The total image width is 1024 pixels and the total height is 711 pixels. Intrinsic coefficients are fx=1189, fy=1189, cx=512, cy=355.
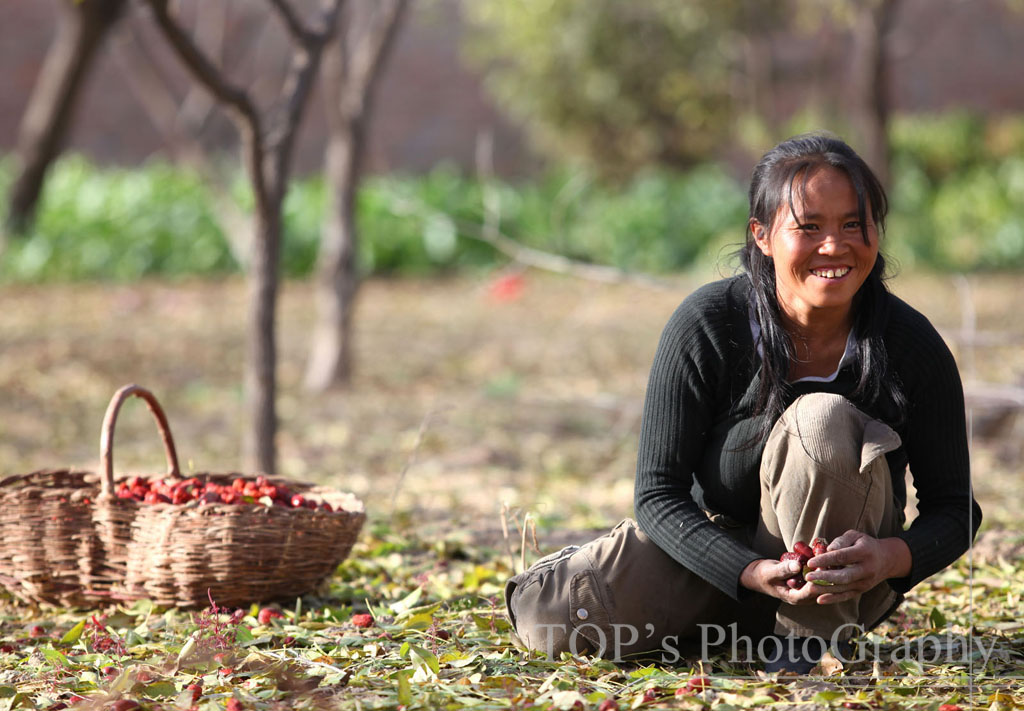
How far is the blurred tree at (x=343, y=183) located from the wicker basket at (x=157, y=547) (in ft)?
11.5

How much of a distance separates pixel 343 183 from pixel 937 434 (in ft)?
14.9

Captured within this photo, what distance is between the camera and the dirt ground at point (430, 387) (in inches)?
184

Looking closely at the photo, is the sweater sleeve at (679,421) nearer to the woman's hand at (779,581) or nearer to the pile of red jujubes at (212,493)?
the woman's hand at (779,581)

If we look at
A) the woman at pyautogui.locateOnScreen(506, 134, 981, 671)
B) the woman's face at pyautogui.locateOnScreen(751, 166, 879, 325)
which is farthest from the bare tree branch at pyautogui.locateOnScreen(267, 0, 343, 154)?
the woman's face at pyautogui.locateOnScreen(751, 166, 879, 325)

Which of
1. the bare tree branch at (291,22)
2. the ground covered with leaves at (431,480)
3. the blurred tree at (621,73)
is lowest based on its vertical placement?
the ground covered with leaves at (431,480)

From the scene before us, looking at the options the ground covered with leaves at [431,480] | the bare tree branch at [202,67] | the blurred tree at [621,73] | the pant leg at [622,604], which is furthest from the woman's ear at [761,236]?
the blurred tree at [621,73]

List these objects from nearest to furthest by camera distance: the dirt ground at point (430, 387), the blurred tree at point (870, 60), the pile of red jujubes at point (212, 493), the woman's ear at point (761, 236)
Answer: the woman's ear at point (761, 236), the pile of red jujubes at point (212, 493), the dirt ground at point (430, 387), the blurred tree at point (870, 60)

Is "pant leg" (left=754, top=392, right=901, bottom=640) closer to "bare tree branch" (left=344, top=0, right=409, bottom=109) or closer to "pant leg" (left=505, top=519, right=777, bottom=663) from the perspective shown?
"pant leg" (left=505, top=519, right=777, bottom=663)

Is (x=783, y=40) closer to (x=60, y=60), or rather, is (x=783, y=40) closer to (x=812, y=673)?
(x=60, y=60)

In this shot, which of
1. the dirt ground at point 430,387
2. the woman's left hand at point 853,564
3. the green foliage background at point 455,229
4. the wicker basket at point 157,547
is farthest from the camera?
the green foliage background at point 455,229

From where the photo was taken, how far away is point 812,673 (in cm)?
224

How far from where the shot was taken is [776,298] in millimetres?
2277

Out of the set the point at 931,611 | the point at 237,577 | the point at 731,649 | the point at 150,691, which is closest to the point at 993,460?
the point at 931,611

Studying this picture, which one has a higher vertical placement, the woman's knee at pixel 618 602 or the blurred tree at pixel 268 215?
the blurred tree at pixel 268 215
